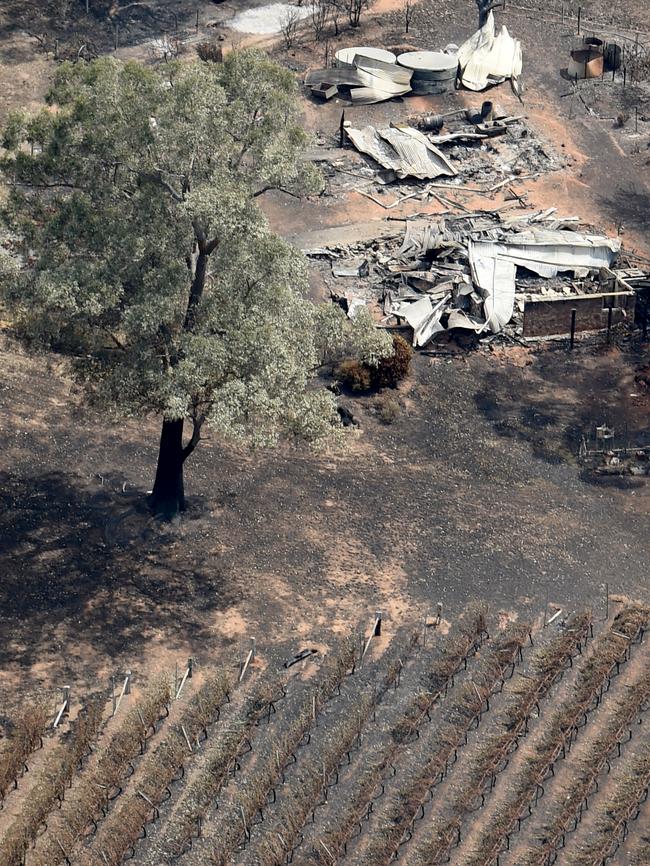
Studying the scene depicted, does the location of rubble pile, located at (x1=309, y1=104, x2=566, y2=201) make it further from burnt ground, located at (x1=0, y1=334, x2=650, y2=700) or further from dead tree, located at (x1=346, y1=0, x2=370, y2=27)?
burnt ground, located at (x1=0, y1=334, x2=650, y2=700)

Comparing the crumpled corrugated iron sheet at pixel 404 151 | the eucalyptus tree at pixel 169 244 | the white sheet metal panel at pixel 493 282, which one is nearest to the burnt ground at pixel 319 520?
the white sheet metal panel at pixel 493 282

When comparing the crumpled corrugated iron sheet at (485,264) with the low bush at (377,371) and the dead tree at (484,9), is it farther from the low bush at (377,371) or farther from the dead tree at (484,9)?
the dead tree at (484,9)

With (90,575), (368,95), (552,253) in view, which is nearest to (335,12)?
(368,95)

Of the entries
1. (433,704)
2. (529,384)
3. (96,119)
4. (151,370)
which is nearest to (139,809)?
(433,704)

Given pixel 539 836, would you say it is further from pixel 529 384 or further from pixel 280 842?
pixel 529 384

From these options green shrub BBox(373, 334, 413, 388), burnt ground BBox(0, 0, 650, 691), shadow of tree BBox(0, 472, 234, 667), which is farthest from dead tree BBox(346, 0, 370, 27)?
shadow of tree BBox(0, 472, 234, 667)
